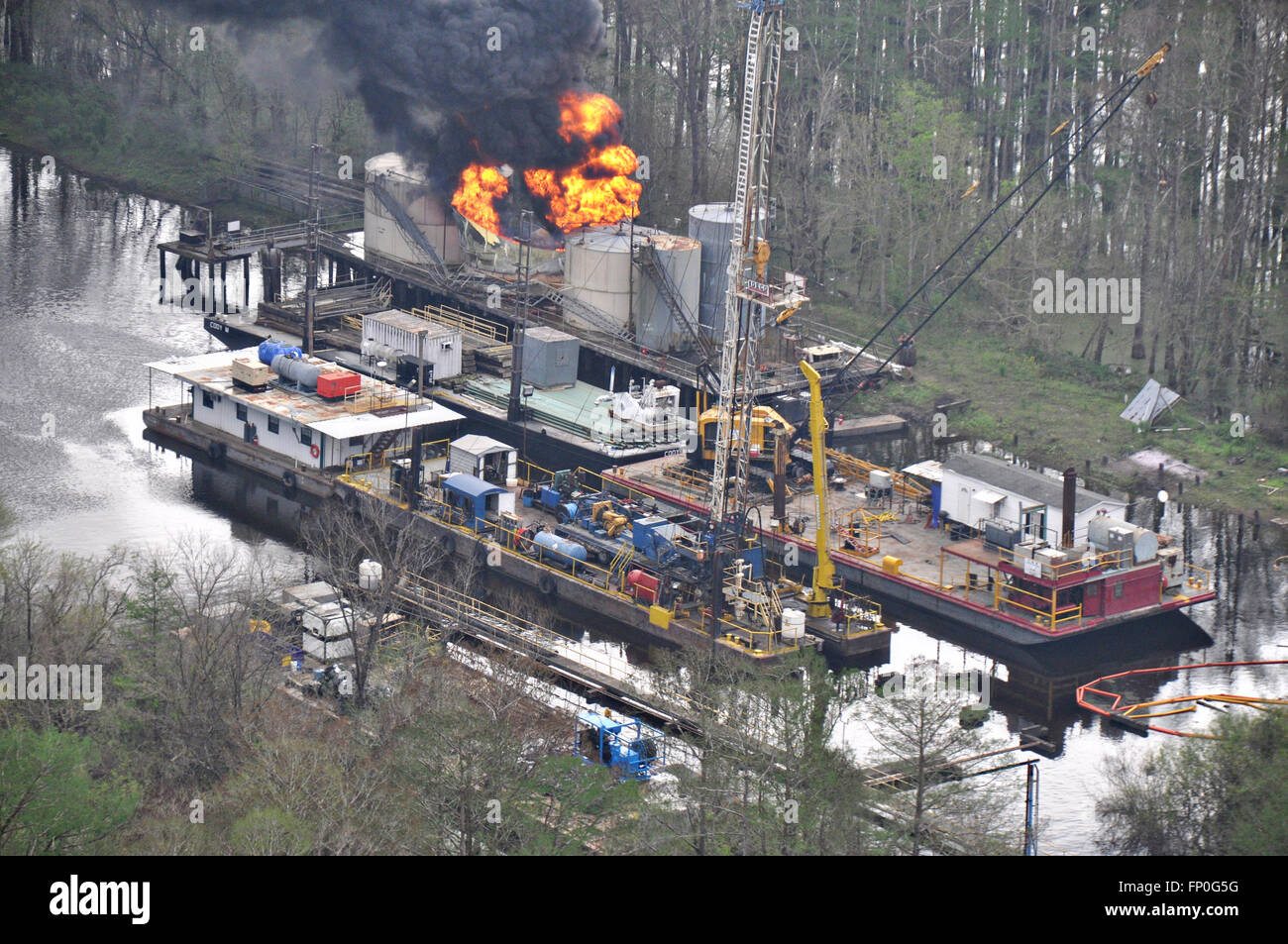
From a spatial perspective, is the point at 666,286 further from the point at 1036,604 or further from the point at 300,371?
the point at 1036,604

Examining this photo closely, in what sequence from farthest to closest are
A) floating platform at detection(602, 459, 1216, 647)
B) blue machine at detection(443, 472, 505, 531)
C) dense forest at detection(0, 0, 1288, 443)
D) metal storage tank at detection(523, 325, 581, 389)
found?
1. dense forest at detection(0, 0, 1288, 443)
2. metal storage tank at detection(523, 325, 581, 389)
3. blue machine at detection(443, 472, 505, 531)
4. floating platform at detection(602, 459, 1216, 647)

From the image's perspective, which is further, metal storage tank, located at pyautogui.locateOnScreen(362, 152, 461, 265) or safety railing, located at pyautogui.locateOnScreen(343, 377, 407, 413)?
metal storage tank, located at pyautogui.locateOnScreen(362, 152, 461, 265)

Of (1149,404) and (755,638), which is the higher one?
(1149,404)

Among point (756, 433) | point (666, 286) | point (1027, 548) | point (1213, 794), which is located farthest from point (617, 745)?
point (666, 286)

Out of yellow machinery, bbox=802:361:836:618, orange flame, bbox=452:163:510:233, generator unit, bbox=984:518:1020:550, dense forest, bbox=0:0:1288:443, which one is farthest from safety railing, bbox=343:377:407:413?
generator unit, bbox=984:518:1020:550

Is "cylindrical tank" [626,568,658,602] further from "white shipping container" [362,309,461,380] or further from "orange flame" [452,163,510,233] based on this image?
"orange flame" [452,163,510,233]
